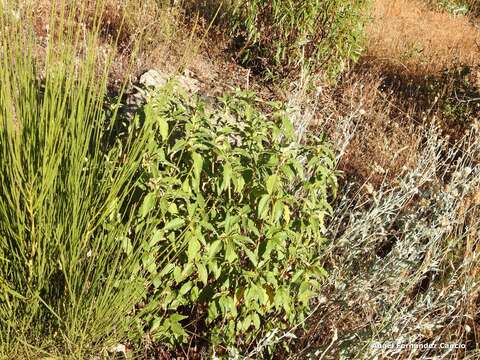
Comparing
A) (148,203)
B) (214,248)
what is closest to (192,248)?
(214,248)

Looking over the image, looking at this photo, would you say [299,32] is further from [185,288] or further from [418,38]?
[185,288]

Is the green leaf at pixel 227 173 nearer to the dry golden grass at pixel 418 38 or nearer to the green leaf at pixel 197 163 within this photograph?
the green leaf at pixel 197 163

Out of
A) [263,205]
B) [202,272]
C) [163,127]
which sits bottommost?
[202,272]

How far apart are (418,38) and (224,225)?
222 inches

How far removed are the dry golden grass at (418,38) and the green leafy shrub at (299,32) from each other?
110 cm

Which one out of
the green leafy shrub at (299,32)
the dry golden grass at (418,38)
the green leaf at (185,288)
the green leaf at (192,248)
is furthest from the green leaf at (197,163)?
the dry golden grass at (418,38)

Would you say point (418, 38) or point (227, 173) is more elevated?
point (418, 38)

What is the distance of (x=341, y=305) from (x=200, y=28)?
3.65m

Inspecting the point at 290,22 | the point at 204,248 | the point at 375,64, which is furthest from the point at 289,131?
the point at 375,64

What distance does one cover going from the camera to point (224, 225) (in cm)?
222

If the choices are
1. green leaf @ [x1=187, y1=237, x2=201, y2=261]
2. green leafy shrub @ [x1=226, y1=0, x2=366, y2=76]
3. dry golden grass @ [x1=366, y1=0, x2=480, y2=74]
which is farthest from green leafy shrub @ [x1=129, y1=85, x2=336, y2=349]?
dry golden grass @ [x1=366, y1=0, x2=480, y2=74]

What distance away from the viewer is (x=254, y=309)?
7.81 ft

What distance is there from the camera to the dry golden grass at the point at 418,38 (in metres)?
6.18

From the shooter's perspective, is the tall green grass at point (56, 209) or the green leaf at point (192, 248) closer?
the tall green grass at point (56, 209)
